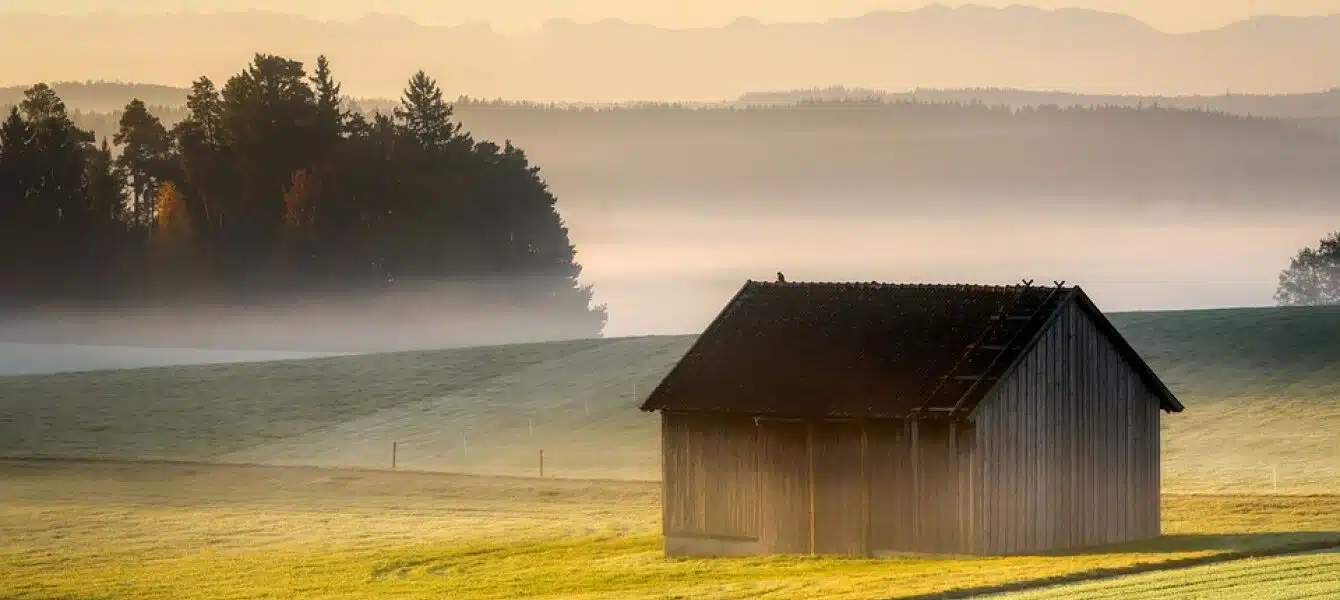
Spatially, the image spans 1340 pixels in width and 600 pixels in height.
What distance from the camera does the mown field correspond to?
45.0 m

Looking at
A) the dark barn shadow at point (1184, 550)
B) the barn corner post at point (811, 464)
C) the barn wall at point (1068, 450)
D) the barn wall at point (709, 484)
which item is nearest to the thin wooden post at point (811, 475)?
the barn corner post at point (811, 464)

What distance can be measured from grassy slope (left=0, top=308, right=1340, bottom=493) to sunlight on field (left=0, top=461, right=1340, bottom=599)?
220 inches

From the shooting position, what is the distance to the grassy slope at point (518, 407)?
232 feet

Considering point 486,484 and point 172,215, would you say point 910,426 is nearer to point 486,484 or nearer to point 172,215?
point 486,484

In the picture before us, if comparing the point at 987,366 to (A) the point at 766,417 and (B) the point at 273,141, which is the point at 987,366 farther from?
(B) the point at 273,141

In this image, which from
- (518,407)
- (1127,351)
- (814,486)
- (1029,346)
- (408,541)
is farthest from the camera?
(518,407)

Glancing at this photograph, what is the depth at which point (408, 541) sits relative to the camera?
55.8 m

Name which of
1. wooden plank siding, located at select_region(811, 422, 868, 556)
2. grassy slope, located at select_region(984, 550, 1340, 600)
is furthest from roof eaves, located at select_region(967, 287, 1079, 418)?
grassy slope, located at select_region(984, 550, 1340, 600)

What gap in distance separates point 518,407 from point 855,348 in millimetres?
38620

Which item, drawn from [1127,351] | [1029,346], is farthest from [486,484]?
[1029,346]

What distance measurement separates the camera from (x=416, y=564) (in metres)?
50.7

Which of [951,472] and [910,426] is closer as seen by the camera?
[951,472]

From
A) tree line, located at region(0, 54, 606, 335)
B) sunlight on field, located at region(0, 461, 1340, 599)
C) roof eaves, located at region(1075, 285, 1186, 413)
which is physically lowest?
sunlight on field, located at region(0, 461, 1340, 599)

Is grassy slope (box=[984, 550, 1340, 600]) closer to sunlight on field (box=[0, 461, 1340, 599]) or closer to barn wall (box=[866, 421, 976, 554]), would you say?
sunlight on field (box=[0, 461, 1340, 599])
